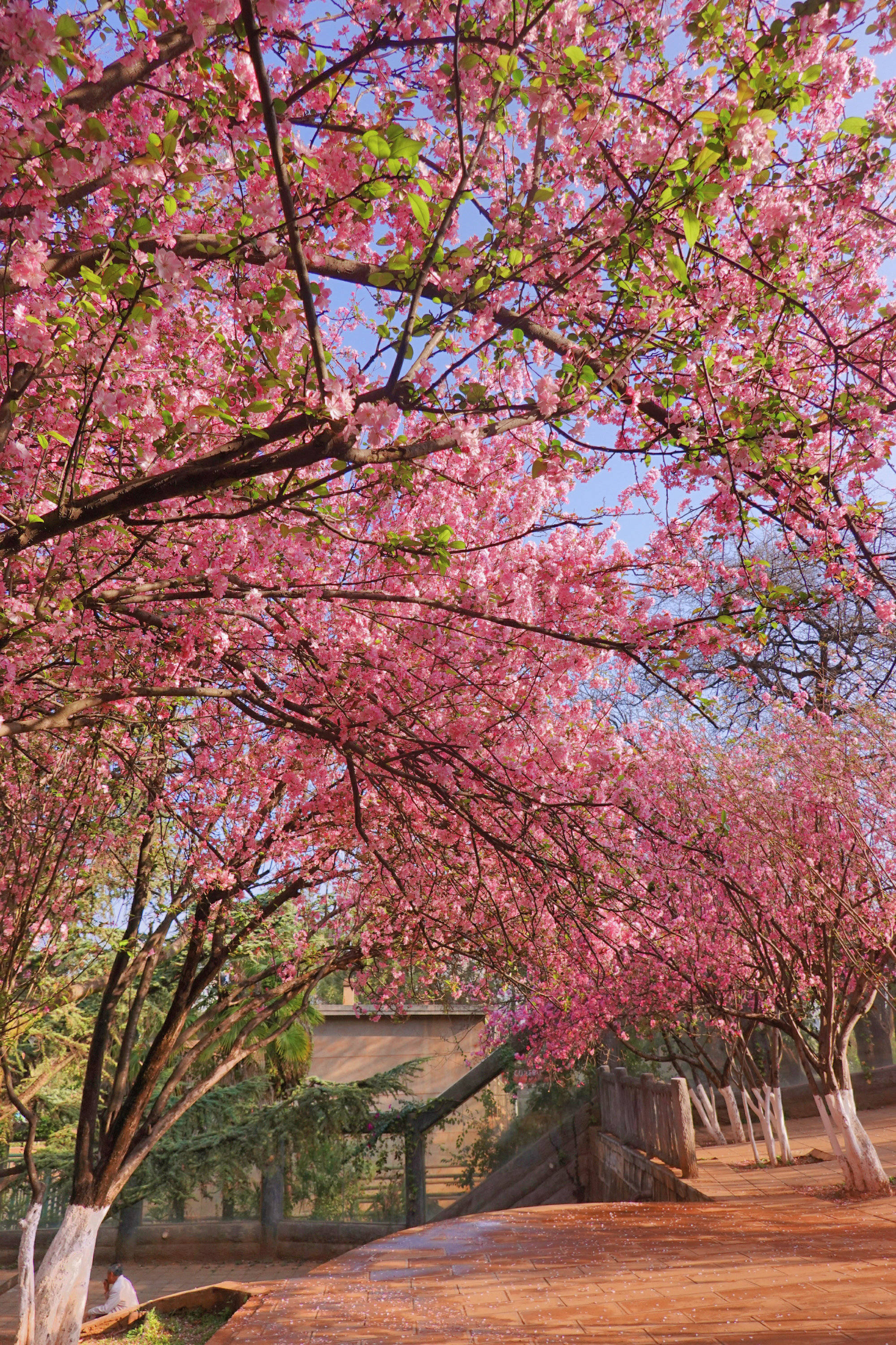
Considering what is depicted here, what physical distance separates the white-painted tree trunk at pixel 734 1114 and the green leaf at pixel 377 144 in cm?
1309

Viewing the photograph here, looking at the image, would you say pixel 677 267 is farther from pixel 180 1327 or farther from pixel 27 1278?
pixel 180 1327

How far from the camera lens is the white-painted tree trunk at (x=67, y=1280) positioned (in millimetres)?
7449

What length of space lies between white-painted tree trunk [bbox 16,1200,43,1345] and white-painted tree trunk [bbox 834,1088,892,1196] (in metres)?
6.88

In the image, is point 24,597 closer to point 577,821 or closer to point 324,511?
point 324,511

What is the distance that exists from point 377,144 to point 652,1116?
11384mm

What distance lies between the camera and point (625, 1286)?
19.9ft

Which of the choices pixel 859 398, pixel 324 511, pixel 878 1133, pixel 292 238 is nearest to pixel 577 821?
pixel 324 511

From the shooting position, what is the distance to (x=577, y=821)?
518 cm

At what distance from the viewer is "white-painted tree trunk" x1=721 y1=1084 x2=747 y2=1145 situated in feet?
41.1

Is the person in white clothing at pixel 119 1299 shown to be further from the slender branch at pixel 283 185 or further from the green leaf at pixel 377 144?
the green leaf at pixel 377 144

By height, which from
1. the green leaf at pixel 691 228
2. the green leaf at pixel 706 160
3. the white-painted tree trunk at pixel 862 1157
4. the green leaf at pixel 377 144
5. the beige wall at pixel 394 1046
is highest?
the green leaf at pixel 706 160

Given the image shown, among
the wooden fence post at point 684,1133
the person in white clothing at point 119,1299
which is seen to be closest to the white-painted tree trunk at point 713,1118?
the wooden fence post at point 684,1133

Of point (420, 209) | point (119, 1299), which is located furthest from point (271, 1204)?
point (420, 209)

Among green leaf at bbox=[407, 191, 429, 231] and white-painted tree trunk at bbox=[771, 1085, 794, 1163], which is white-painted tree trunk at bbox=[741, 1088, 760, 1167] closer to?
white-painted tree trunk at bbox=[771, 1085, 794, 1163]
